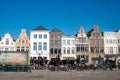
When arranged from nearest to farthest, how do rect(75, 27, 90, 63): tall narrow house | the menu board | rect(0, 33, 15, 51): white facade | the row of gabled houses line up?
the menu board
rect(0, 33, 15, 51): white facade
the row of gabled houses
rect(75, 27, 90, 63): tall narrow house

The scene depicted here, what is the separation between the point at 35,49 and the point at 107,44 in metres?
21.4

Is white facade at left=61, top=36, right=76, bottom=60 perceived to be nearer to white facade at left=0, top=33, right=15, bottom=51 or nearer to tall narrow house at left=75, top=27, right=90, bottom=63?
tall narrow house at left=75, top=27, right=90, bottom=63

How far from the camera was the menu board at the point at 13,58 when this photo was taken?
36531mm

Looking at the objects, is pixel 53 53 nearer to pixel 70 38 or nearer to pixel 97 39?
pixel 70 38

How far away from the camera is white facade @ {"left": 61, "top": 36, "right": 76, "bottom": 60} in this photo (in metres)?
63.0

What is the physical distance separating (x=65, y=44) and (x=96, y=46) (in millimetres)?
9235

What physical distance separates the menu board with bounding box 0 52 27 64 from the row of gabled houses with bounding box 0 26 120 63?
24.1 metres

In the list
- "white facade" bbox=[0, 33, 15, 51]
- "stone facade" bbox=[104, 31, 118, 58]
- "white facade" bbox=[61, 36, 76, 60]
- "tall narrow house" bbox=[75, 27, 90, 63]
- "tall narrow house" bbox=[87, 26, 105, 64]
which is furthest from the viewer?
"stone facade" bbox=[104, 31, 118, 58]

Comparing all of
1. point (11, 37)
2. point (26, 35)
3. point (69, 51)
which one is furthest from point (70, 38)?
point (11, 37)

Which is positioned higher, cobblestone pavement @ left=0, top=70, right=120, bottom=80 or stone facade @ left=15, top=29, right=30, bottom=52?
stone facade @ left=15, top=29, right=30, bottom=52

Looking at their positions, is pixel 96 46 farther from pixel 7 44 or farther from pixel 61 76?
pixel 61 76

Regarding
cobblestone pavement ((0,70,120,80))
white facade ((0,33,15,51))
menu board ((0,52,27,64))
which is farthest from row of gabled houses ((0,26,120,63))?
cobblestone pavement ((0,70,120,80))

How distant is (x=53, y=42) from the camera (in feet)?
207

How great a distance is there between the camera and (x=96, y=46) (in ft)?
211
